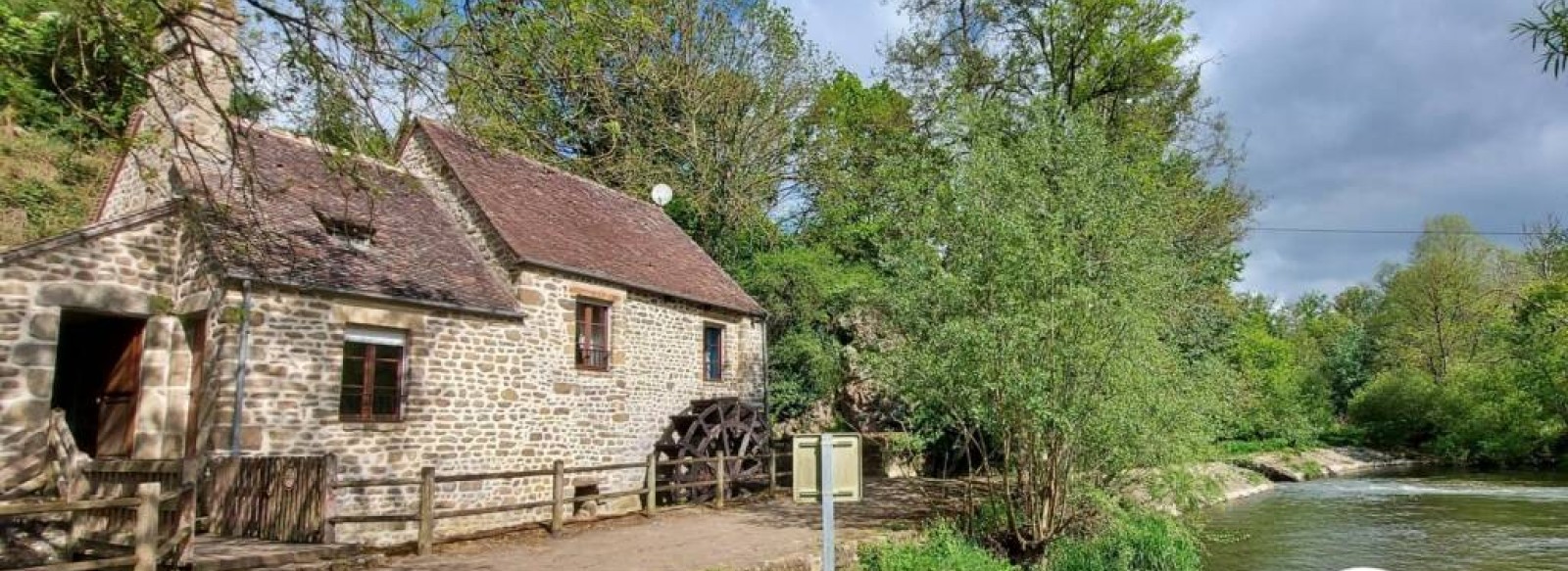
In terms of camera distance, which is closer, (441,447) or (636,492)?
(441,447)

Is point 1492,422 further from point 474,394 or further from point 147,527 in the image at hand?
point 147,527

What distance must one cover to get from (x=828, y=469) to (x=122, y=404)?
8.68m

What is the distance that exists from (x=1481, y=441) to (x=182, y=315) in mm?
34682

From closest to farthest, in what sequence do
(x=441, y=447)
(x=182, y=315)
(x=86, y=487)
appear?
(x=86, y=487), (x=182, y=315), (x=441, y=447)

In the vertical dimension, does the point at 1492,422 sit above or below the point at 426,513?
above

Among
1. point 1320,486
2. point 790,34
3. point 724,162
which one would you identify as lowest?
point 1320,486

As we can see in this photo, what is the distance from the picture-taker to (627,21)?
21.0 ft

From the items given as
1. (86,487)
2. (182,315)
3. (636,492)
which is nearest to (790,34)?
(636,492)

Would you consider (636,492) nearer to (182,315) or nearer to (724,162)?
(182,315)

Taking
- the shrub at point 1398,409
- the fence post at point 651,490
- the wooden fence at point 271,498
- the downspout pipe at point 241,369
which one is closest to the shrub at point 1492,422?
the shrub at point 1398,409

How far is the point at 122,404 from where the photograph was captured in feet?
32.2

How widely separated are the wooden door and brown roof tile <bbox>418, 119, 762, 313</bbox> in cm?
448

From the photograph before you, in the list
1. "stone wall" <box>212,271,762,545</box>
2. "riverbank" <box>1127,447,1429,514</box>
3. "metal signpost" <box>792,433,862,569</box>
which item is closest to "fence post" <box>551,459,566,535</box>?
"stone wall" <box>212,271,762,545</box>

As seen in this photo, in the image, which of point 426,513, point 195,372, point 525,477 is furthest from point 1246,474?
point 195,372
